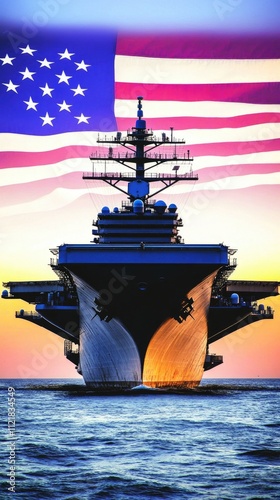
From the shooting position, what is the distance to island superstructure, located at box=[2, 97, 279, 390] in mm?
37938

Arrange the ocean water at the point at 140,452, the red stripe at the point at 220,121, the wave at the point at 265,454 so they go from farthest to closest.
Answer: the red stripe at the point at 220,121
the wave at the point at 265,454
the ocean water at the point at 140,452

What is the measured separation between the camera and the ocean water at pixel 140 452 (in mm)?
19359

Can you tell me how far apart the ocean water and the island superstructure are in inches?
142

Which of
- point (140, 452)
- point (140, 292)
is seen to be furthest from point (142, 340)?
point (140, 452)

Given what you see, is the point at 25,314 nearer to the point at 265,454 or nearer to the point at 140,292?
the point at 140,292

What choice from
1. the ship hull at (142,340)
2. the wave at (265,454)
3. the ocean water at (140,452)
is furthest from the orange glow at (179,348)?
the wave at (265,454)

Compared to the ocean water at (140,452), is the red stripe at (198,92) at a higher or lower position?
higher

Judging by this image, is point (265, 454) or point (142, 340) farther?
point (142, 340)

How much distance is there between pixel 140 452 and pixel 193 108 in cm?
1738

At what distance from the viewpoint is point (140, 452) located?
23.7 meters

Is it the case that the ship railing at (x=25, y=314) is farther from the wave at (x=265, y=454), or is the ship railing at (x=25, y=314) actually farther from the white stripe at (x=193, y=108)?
the wave at (x=265, y=454)

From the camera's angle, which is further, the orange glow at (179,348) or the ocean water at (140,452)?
the orange glow at (179,348)

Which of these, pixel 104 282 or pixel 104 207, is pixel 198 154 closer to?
pixel 104 282

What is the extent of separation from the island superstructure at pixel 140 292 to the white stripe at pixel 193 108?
14.8ft
